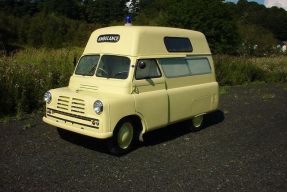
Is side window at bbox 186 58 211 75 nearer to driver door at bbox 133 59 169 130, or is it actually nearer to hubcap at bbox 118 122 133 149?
driver door at bbox 133 59 169 130

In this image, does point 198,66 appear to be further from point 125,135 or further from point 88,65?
point 125,135

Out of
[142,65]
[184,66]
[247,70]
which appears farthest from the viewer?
[247,70]

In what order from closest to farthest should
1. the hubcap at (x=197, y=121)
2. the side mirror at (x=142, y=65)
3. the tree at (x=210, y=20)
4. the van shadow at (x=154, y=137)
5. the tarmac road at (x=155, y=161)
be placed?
the tarmac road at (x=155, y=161), the side mirror at (x=142, y=65), the van shadow at (x=154, y=137), the hubcap at (x=197, y=121), the tree at (x=210, y=20)

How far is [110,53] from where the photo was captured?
7.86 meters

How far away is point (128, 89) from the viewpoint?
24.0 feet

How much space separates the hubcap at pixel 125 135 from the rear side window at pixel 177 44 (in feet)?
7.09

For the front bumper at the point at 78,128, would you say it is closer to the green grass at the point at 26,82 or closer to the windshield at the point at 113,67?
the windshield at the point at 113,67

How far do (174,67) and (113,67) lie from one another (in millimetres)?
1505

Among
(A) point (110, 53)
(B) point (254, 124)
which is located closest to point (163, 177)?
(A) point (110, 53)

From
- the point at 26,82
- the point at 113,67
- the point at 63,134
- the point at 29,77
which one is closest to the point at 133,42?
the point at 113,67

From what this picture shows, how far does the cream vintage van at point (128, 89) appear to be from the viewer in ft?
22.7

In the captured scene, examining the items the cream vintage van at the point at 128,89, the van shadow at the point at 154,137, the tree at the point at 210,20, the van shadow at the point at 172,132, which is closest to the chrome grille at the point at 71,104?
the cream vintage van at the point at 128,89

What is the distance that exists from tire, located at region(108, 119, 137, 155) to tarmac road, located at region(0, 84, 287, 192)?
0.55ft

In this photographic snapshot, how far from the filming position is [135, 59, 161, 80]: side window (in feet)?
24.9
